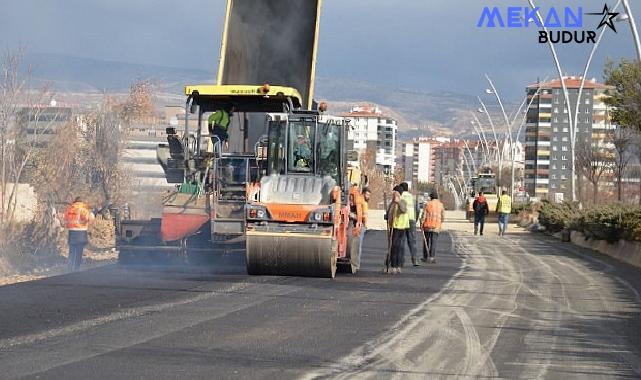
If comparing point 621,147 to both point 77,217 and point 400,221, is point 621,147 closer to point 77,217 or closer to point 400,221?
point 400,221

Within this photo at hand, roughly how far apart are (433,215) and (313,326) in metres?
11.5

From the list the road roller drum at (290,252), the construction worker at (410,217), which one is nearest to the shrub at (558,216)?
the construction worker at (410,217)

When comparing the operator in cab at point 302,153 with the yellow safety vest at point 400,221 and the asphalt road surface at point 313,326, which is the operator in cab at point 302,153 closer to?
the asphalt road surface at point 313,326

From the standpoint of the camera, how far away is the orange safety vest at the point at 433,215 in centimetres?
2244

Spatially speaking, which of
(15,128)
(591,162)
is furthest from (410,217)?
(591,162)

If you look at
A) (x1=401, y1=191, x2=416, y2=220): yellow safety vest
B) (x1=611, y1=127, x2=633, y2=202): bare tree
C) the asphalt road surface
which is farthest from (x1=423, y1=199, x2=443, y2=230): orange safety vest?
(x1=611, y1=127, x2=633, y2=202): bare tree

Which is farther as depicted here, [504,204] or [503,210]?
[503,210]

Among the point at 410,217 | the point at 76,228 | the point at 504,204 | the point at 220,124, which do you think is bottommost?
the point at 76,228

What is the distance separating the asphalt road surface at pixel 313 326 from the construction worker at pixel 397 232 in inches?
23.8

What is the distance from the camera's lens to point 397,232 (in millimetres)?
19406

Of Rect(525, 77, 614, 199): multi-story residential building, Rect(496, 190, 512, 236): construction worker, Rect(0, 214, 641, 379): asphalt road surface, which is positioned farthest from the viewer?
Rect(525, 77, 614, 199): multi-story residential building

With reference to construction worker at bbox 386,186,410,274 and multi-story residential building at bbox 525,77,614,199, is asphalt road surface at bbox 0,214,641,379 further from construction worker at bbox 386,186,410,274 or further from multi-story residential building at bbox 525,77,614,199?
multi-story residential building at bbox 525,77,614,199

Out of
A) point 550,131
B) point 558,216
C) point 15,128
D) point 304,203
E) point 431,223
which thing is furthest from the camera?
point 550,131

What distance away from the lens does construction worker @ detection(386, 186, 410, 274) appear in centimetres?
1933
